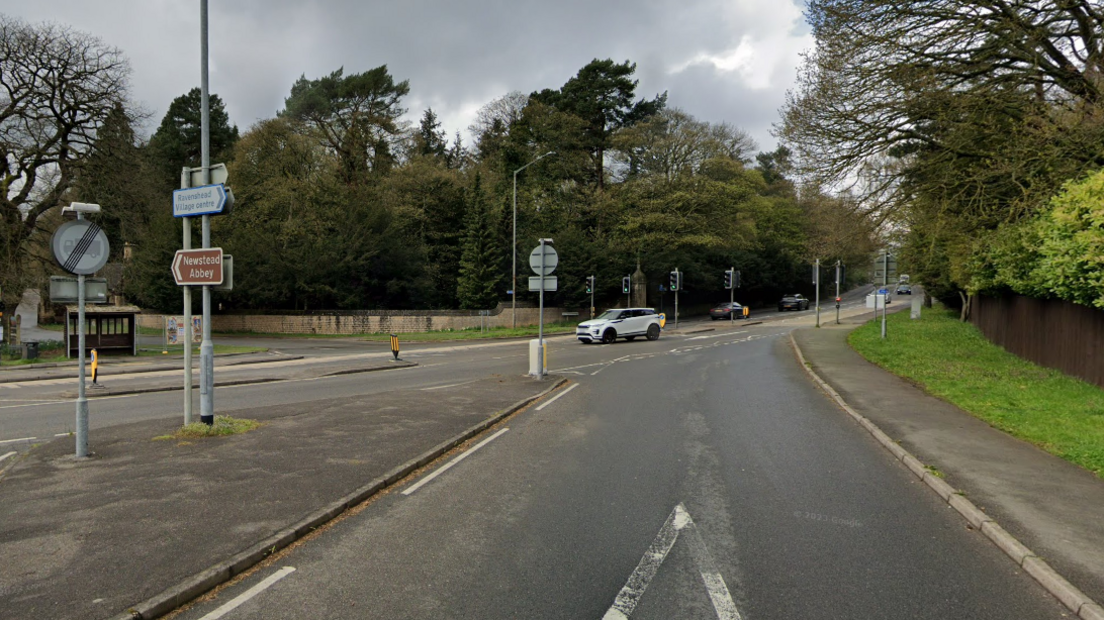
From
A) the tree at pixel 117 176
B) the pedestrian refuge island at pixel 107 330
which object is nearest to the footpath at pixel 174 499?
the pedestrian refuge island at pixel 107 330

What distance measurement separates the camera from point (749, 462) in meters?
7.70

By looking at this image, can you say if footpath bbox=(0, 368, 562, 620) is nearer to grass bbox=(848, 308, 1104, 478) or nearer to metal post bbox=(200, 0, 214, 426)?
metal post bbox=(200, 0, 214, 426)

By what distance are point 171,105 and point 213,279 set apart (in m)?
61.5

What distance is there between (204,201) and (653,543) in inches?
284

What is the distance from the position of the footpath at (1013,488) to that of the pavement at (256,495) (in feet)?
0.06

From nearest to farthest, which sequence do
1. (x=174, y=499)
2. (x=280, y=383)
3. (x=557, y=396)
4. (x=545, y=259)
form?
(x=174, y=499) → (x=557, y=396) → (x=545, y=259) → (x=280, y=383)

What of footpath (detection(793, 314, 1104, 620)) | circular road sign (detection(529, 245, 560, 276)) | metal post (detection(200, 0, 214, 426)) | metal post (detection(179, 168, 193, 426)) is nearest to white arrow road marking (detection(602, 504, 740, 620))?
footpath (detection(793, 314, 1104, 620))

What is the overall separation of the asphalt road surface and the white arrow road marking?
0.02m

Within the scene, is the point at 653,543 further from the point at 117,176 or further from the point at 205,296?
the point at 117,176

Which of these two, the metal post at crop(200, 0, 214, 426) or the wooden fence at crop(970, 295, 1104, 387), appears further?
the wooden fence at crop(970, 295, 1104, 387)

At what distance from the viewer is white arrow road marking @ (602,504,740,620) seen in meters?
3.95

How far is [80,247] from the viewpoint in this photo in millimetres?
7656

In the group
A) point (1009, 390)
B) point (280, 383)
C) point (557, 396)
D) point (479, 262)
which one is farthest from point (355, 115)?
point (1009, 390)

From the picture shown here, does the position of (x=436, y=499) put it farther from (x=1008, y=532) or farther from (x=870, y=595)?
(x=1008, y=532)
